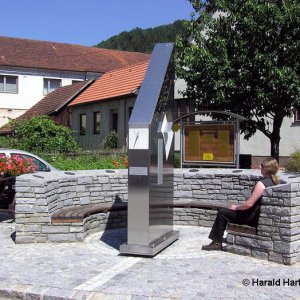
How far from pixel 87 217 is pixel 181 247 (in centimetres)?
172

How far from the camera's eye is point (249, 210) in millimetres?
6969

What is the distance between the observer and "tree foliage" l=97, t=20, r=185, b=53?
80.0m

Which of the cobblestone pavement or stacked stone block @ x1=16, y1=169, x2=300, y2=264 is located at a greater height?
stacked stone block @ x1=16, y1=169, x2=300, y2=264

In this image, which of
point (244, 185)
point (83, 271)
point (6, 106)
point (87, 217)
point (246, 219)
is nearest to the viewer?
point (83, 271)

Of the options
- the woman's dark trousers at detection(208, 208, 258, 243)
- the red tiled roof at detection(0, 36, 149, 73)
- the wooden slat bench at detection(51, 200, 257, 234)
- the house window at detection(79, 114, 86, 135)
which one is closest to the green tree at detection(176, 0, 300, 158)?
the wooden slat bench at detection(51, 200, 257, 234)

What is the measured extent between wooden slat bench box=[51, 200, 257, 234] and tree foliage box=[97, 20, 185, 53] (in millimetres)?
70720

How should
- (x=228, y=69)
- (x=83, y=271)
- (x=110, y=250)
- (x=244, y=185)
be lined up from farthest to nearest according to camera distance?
(x=228, y=69) < (x=244, y=185) < (x=110, y=250) < (x=83, y=271)

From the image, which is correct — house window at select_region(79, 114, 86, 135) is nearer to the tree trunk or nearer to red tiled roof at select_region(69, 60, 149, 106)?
red tiled roof at select_region(69, 60, 149, 106)

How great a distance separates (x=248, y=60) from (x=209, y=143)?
444 centimetres

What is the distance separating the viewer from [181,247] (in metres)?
7.81

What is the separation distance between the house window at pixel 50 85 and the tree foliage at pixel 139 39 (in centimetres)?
3796

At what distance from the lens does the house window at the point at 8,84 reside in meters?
40.2

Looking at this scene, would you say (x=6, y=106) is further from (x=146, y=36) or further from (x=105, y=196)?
(x=146, y=36)

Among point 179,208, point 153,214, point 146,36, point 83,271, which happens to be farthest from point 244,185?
point 146,36
